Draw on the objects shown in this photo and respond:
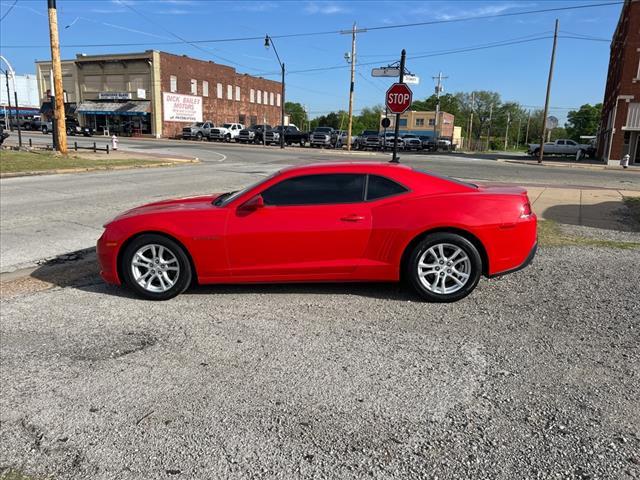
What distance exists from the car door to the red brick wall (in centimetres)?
5891

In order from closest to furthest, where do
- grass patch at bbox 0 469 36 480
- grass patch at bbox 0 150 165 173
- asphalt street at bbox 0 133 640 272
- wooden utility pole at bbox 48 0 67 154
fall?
grass patch at bbox 0 469 36 480 < asphalt street at bbox 0 133 640 272 < grass patch at bbox 0 150 165 173 < wooden utility pole at bbox 48 0 67 154

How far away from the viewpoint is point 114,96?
60.7 m

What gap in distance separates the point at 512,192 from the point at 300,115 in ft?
434

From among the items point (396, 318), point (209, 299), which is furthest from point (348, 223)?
point (209, 299)

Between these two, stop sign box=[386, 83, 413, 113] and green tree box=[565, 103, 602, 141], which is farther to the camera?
green tree box=[565, 103, 602, 141]

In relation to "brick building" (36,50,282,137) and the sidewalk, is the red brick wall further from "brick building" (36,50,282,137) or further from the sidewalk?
the sidewalk

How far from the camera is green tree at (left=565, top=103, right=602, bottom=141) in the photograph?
384 feet

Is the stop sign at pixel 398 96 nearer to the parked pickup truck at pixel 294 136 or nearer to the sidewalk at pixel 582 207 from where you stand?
the sidewalk at pixel 582 207

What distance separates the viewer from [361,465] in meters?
2.63

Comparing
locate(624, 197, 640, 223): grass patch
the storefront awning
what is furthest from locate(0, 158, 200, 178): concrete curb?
the storefront awning

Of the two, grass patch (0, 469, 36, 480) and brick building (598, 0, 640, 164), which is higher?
brick building (598, 0, 640, 164)

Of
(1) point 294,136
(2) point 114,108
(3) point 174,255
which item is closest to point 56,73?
(3) point 174,255

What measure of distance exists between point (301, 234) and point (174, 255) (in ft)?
4.19

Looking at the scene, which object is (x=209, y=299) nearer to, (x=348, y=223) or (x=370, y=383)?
(x=348, y=223)
